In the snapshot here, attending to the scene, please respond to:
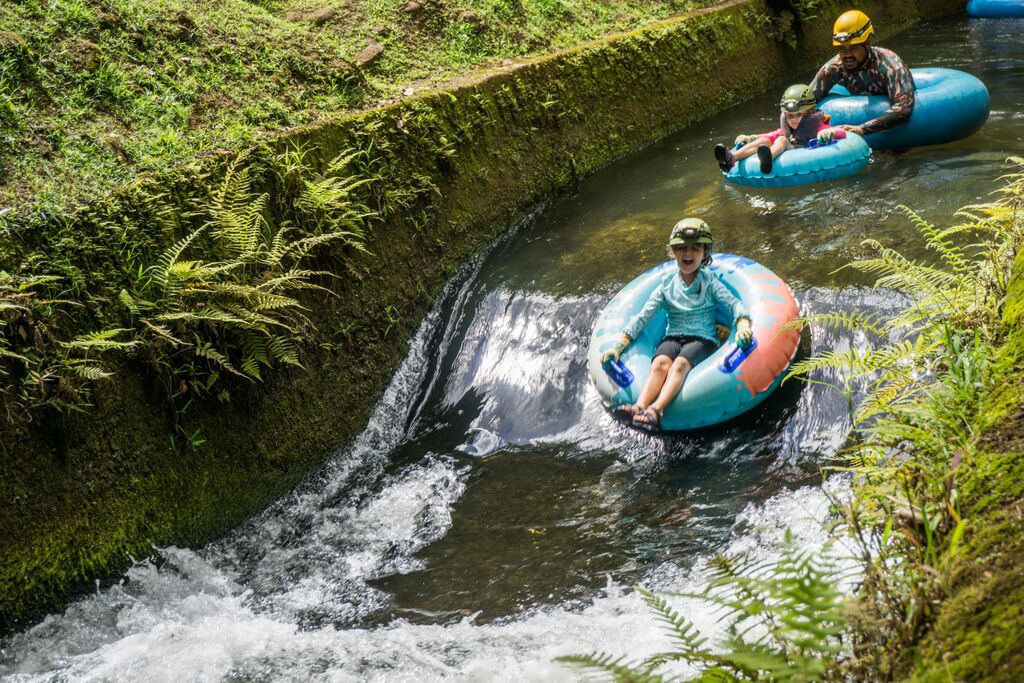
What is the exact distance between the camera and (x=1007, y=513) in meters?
2.36

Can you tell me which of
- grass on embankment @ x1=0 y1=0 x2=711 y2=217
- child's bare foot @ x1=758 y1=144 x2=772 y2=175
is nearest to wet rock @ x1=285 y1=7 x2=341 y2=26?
grass on embankment @ x1=0 y1=0 x2=711 y2=217

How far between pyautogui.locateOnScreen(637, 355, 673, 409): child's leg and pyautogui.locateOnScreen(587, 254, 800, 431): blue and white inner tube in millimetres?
85

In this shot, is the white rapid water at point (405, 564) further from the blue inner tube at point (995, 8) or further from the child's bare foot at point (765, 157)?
the blue inner tube at point (995, 8)

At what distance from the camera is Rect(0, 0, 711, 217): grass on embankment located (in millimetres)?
6188

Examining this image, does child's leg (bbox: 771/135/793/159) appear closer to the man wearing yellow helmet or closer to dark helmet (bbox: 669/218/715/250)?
the man wearing yellow helmet

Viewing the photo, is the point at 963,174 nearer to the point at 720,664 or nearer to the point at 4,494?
the point at 720,664

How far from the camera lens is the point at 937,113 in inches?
335

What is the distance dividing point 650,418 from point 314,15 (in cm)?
656

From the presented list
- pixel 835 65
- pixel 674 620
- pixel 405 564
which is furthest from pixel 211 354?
pixel 835 65

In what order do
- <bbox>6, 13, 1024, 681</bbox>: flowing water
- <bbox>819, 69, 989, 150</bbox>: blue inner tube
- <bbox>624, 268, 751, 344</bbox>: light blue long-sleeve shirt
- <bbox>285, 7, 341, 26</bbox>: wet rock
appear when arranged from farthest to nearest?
<bbox>285, 7, 341, 26</bbox>: wet rock, <bbox>819, 69, 989, 150</bbox>: blue inner tube, <bbox>624, 268, 751, 344</bbox>: light blue long-sleeve shirt, <bbox>6, 13, 1024, 681</bbox>: flowing water

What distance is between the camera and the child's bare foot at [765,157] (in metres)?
8.06

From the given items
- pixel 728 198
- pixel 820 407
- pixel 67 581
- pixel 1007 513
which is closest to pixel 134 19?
pixel 67 581

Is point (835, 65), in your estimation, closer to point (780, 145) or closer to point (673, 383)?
point (780, 145)

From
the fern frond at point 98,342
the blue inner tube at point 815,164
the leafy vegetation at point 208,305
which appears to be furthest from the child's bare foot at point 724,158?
the fern frond at point 98,342
